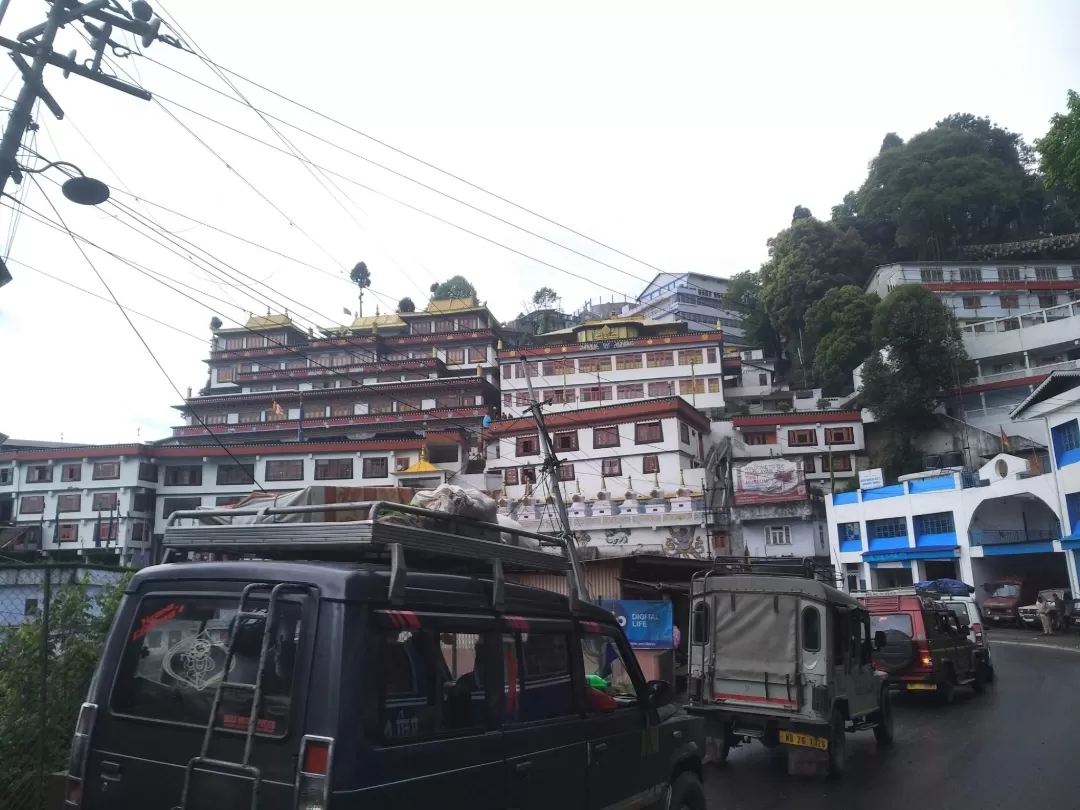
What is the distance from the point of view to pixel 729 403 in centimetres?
6022

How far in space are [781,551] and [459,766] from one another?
45.8 meters

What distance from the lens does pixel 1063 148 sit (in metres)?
25.3

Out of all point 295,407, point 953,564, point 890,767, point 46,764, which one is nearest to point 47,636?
point 46,764

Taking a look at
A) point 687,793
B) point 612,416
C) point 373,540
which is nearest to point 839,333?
point 612,416

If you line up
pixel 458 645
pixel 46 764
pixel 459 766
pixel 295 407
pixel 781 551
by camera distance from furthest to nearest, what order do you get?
pixel 295 407 → pixel 781 551 → pixel 46 764 → pixel 458 645 → pixel 459 766

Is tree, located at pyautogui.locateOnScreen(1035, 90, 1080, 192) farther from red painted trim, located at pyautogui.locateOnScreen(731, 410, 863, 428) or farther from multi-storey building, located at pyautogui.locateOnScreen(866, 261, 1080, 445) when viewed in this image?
red painted trim, located at pyautogui.locateOnScreen(731, 410, 863, 428)

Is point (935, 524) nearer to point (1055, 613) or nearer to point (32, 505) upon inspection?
point (1055, 613)

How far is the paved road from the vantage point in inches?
315

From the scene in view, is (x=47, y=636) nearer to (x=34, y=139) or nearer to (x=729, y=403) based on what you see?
(x=34, y=139)

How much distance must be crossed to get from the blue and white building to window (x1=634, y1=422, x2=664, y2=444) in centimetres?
1107

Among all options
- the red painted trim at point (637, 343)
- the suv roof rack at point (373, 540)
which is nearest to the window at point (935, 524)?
the red painted trim at point (637, 343)

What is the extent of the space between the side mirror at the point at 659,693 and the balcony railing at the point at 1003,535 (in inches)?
1462

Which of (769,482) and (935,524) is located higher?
(769,482)

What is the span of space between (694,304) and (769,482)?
41.5 metres
